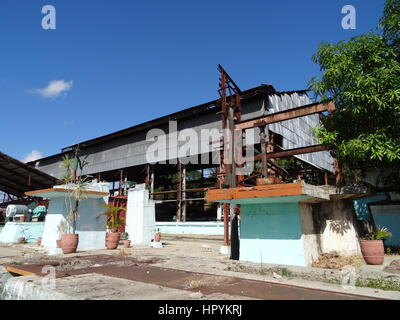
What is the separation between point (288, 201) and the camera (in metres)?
7.48

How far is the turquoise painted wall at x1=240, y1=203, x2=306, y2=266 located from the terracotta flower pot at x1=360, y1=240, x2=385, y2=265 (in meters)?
1.89

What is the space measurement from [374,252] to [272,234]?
2.68 meters

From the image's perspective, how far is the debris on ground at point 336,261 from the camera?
7.09 meters

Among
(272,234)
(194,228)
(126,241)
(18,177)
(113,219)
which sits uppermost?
(18,177)

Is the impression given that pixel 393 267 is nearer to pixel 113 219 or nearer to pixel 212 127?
pixel 113 219

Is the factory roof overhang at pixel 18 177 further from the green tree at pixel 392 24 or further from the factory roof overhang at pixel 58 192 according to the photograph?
the green tree at pixel 392 24

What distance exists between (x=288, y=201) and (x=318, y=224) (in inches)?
55.9

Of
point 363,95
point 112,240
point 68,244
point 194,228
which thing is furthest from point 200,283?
point 194,228

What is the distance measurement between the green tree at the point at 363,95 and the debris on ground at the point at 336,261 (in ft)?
8.87

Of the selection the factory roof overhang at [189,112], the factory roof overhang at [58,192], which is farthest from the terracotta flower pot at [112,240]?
the factory roof overhang at [189,112]

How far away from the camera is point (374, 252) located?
7.28m
